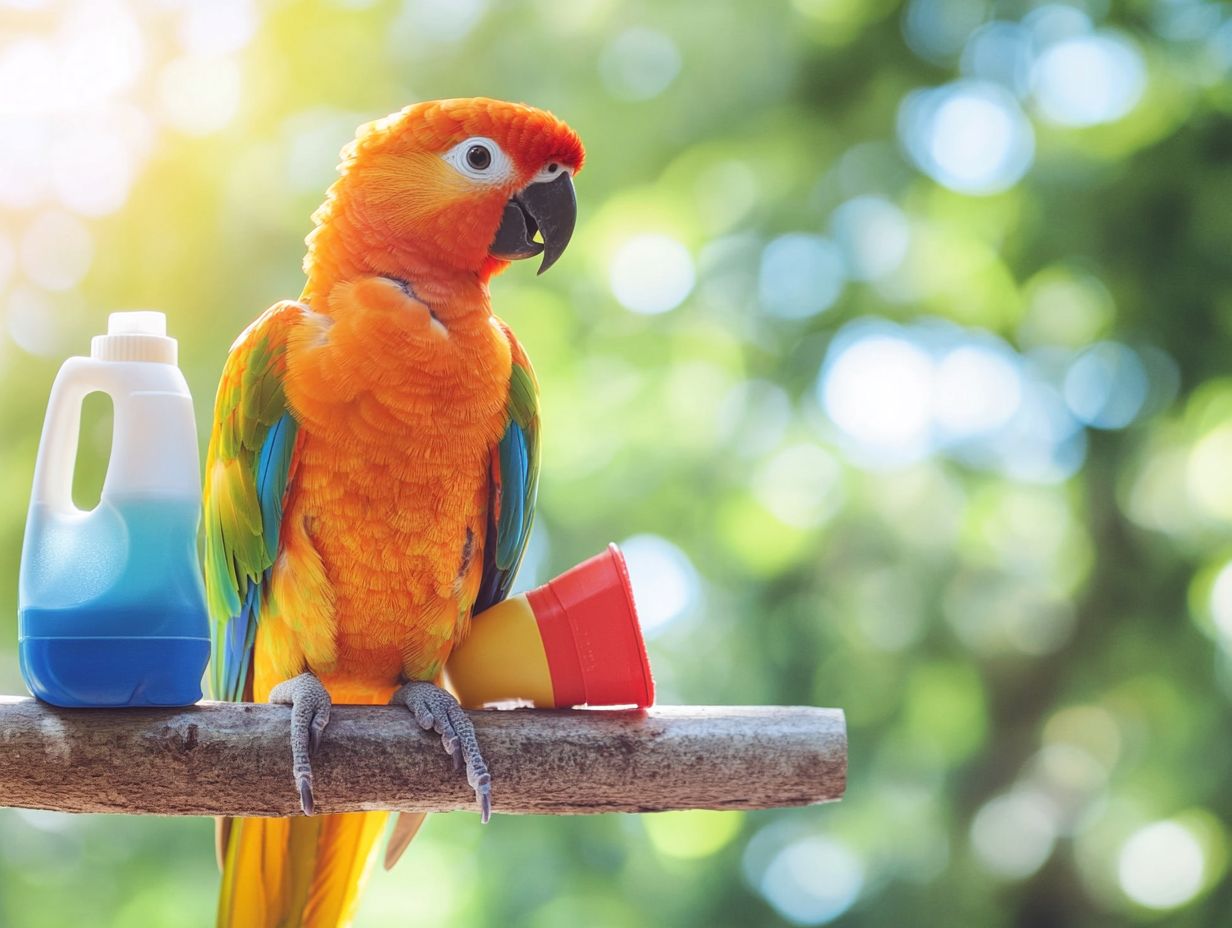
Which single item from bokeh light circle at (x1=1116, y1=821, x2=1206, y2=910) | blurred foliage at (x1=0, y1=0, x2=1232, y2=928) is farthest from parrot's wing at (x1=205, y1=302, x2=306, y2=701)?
bokeh light circle at (x1=1116, y1=821, x2=1206, y2=910)

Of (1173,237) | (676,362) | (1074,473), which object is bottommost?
(1074,473)

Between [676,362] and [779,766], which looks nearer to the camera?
[779,766]

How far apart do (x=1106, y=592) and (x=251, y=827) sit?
99.6 inches

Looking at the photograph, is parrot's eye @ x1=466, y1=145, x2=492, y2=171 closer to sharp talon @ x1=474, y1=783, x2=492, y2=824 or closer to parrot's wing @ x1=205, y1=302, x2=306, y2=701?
parrot's wing @ x1=205, y1=302, x2=306, y2=701

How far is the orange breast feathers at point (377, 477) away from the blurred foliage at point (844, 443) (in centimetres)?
160

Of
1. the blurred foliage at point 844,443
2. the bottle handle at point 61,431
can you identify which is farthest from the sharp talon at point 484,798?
the blurred foliage at point 844,443

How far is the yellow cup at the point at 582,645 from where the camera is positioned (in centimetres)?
134

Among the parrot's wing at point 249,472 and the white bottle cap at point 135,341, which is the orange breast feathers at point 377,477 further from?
the white bottle cap at point 135,341

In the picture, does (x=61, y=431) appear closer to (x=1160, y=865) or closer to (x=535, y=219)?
(x=535, y=219)

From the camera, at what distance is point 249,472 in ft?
4.50

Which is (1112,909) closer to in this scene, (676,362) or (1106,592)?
Result: (1106,592)

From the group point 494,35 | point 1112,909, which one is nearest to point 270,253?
point 494,35

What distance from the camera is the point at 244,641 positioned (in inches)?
56.4

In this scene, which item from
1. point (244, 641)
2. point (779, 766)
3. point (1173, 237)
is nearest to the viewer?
point (779, 766)
